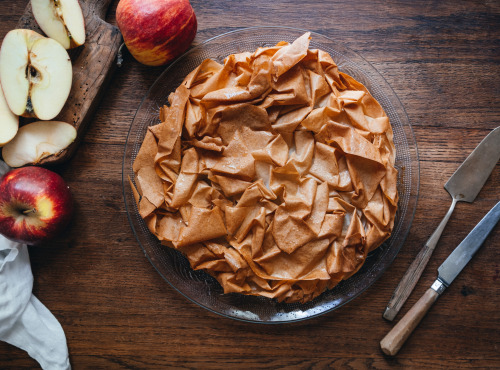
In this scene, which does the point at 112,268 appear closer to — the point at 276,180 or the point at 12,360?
the point at 12,360

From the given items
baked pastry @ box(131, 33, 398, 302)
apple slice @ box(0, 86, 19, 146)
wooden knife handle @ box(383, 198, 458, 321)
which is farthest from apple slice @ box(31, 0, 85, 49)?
wooden knife handle @ box(383, 198, 458, 321)

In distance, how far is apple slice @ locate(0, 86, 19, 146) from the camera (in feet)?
2.88

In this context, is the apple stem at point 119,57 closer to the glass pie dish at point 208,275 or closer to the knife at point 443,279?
the glass pie dish at point 208,275

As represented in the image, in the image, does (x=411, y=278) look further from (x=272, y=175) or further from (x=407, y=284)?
(x=272, y=175)

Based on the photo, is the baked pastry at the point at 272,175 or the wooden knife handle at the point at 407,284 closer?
the baked pastry at the point at 272,175

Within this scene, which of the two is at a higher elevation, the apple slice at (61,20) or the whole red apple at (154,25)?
the whole red apple at (154,25)

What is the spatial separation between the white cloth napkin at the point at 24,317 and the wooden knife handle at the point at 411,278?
0.79 meters

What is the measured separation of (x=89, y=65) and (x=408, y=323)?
977 millimetres

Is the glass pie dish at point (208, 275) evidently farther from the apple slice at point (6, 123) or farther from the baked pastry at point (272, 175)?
the apple slice at point (6, 123)

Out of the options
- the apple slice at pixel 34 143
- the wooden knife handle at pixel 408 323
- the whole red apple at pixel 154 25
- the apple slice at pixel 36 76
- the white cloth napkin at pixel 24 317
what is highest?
the whole red apple at pixel 154 25

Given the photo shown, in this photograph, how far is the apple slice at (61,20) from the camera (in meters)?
0.88

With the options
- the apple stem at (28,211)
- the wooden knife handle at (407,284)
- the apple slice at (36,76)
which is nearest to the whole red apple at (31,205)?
the apple stem at (28,211)

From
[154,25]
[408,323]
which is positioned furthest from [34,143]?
[408,323]

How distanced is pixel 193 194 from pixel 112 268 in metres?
0.32
